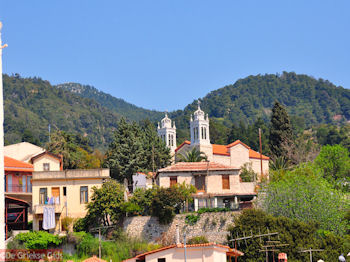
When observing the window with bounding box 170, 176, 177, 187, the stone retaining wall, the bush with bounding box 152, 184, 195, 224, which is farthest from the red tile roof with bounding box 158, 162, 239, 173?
the stone retaining wall

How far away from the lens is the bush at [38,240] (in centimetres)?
4212

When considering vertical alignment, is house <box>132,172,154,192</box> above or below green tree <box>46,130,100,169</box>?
below

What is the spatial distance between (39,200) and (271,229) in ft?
64.3

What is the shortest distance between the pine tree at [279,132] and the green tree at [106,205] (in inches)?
1419

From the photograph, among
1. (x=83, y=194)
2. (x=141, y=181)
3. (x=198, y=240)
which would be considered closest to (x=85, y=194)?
(x=83, y=194)

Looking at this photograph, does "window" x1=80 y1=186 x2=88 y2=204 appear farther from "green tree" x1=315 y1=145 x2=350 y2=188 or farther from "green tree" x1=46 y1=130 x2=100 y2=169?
"green tree" x1=315 y1=145 x2=350 y2=188

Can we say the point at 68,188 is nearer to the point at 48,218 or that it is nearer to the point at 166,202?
the point at 48,218

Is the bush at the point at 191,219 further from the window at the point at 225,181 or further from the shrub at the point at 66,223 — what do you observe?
the shrub at the point at 66,223

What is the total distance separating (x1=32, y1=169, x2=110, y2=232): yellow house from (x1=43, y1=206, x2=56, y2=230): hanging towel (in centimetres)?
199

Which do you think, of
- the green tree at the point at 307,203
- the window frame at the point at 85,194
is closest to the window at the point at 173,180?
the window frame at the point at 85,194

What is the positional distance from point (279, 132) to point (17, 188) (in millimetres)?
40775

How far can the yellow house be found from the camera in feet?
156

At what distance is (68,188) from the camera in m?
47.8

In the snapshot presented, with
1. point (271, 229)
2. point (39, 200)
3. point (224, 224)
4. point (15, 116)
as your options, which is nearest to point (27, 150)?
point (39, 200)
